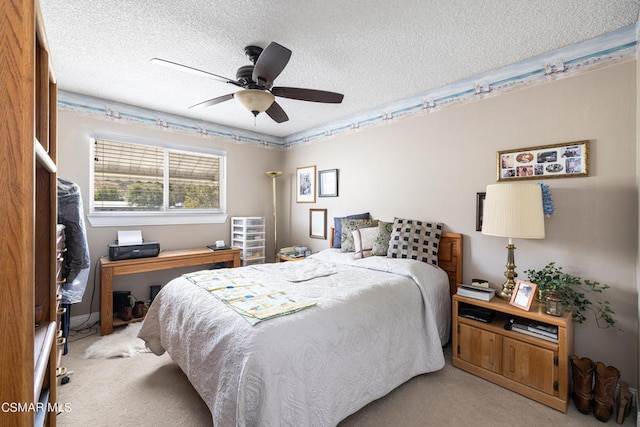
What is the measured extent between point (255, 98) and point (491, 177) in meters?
2.16

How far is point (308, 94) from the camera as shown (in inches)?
88.0

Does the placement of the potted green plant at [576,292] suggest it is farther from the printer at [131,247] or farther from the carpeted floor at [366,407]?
the printer at [131,247]

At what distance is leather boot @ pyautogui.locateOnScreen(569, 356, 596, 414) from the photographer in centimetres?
190

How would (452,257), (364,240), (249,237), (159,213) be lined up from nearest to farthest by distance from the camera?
(452,257)
(364,240)
(159,213)
(249,237)

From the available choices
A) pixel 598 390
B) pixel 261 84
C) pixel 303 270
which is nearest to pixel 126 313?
pixel 303 270

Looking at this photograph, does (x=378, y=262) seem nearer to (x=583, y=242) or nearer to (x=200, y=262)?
(x=583, y=242)

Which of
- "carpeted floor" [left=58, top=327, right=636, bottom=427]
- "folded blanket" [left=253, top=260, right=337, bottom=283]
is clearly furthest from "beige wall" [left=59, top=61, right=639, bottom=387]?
"folded blanket" [left=253, top=260, right=337, bottom=283]

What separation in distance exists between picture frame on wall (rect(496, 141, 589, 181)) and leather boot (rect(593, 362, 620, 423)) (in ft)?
4.49

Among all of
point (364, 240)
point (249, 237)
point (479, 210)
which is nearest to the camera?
point (479, 210)

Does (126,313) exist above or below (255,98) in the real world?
below

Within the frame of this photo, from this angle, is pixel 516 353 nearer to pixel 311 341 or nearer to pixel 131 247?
pixel 311 341

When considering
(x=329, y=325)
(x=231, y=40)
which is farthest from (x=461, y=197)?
(x=231, y=40)

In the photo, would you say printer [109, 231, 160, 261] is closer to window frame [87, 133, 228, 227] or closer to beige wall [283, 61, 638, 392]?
window frame [87, 133, 228, 227]

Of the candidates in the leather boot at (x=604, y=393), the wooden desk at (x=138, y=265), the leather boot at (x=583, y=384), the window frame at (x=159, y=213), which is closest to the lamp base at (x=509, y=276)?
the leather boot at (x=583, y=384)
